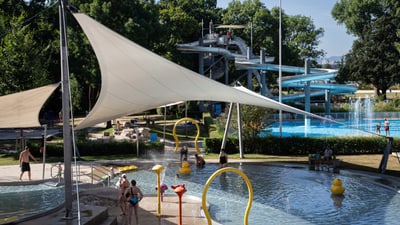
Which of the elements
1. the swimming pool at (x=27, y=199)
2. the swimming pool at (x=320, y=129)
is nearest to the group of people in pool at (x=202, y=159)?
the swimming pool at (x=27, y=199)

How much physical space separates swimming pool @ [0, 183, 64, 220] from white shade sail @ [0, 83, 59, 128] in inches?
95.2

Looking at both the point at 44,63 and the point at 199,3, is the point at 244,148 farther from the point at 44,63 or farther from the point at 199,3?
the point at 199,3

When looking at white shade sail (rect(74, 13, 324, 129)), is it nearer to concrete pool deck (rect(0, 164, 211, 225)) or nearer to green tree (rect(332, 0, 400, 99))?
concrete pool deck (rect(0, 164, 211, 225))

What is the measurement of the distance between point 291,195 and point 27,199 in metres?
8.82

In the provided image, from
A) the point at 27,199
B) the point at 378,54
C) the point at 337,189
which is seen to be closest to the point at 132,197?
the point at 27,199

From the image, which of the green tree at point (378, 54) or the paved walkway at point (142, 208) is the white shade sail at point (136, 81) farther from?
the green tree at point (378, 54)

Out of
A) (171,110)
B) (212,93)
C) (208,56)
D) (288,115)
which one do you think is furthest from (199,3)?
(212,93)

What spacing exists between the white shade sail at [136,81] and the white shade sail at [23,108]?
1425 mm

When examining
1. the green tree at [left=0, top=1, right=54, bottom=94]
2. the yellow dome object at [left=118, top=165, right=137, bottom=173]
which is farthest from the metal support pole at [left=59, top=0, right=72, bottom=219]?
the green tree at [left=0, top=1, right=54, bottom=94]

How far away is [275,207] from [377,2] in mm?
67748

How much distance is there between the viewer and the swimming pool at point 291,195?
1346 centimetres

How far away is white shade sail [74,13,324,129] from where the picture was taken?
1166cm

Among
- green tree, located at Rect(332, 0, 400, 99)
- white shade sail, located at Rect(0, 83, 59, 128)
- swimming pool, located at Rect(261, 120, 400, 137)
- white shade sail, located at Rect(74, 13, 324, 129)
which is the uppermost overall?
green tree, located at Rect(332, 0, 400, 99)

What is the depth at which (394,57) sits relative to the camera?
64.5m
